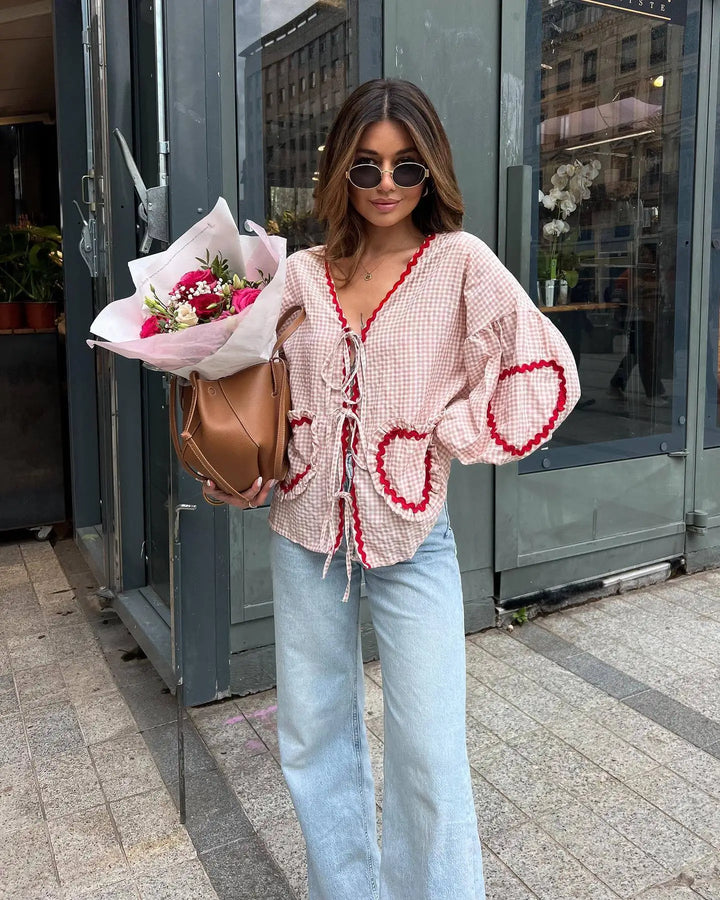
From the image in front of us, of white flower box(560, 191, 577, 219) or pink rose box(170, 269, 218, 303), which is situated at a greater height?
white flower box(560, 191, 577, 219)

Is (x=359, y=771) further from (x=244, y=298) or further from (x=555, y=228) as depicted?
(x=555, y=228)

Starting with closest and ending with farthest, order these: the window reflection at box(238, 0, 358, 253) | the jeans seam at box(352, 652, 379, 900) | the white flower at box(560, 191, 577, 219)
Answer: the jeans seam at box(352, 652, 379, 900)
the window reflection at box(238, 0, 358, 253)
the white flower at box(560, 191, 577, 219)

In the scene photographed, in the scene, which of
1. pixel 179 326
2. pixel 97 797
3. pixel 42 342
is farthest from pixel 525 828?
pixel 42 342

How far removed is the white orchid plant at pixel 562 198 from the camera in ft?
13.4

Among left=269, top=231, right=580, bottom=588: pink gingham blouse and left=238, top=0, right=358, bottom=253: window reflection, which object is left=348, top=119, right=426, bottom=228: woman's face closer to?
left=269, top=231, right=580, bottom=588: pink gingham blouse

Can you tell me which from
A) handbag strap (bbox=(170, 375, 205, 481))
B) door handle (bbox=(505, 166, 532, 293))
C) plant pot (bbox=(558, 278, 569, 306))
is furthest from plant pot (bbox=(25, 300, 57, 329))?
handbag strap (bbox=(170, 375, 205, 481))

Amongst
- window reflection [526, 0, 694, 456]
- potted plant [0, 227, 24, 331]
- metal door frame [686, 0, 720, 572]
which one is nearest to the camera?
window reflection [526, 0, 694, 456]

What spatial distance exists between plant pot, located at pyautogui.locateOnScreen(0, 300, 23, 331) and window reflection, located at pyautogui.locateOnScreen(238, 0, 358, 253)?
255cm

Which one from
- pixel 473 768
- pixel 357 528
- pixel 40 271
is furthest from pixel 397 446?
pixel 40 271

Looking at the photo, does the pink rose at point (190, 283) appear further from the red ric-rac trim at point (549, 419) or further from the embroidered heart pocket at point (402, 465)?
the red ric-rac trim at point (549, 419)

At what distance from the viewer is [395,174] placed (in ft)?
5.94

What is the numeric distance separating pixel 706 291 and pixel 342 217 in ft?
10.8

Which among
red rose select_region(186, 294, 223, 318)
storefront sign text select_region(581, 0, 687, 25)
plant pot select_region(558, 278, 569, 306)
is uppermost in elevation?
storefront sign text select_region(581, 0, 687, 25)

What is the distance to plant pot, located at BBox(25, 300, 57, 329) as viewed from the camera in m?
5.31
